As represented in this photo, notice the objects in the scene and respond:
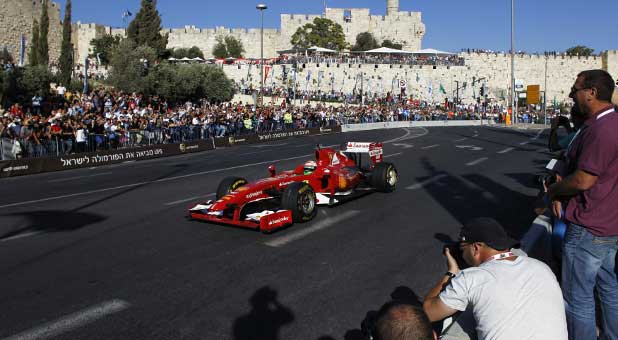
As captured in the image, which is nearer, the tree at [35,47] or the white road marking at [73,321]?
the white road marking at [73,321]

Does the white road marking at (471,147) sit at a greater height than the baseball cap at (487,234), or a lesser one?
greater

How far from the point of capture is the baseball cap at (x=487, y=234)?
3389 mm

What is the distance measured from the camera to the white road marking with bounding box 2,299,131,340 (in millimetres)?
4926

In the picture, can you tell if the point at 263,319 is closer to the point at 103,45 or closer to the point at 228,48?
the point at 103,45

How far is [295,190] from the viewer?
9.22m

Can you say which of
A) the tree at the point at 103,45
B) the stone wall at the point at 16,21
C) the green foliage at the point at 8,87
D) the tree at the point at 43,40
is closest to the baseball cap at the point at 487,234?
the green foliage at the point at 8,87

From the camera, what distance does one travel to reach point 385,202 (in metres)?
11.5

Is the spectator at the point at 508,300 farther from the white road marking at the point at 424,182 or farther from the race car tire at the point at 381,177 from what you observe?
the white road marking at the point at 424,182

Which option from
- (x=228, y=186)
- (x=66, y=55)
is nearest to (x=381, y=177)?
(x=228, y=186)

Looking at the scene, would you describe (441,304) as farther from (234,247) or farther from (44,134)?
(44,134)

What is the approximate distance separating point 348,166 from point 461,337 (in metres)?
8.11

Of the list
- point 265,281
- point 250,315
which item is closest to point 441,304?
point 250,315

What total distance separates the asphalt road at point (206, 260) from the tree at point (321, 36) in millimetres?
73506

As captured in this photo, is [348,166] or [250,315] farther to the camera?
[348,166]
